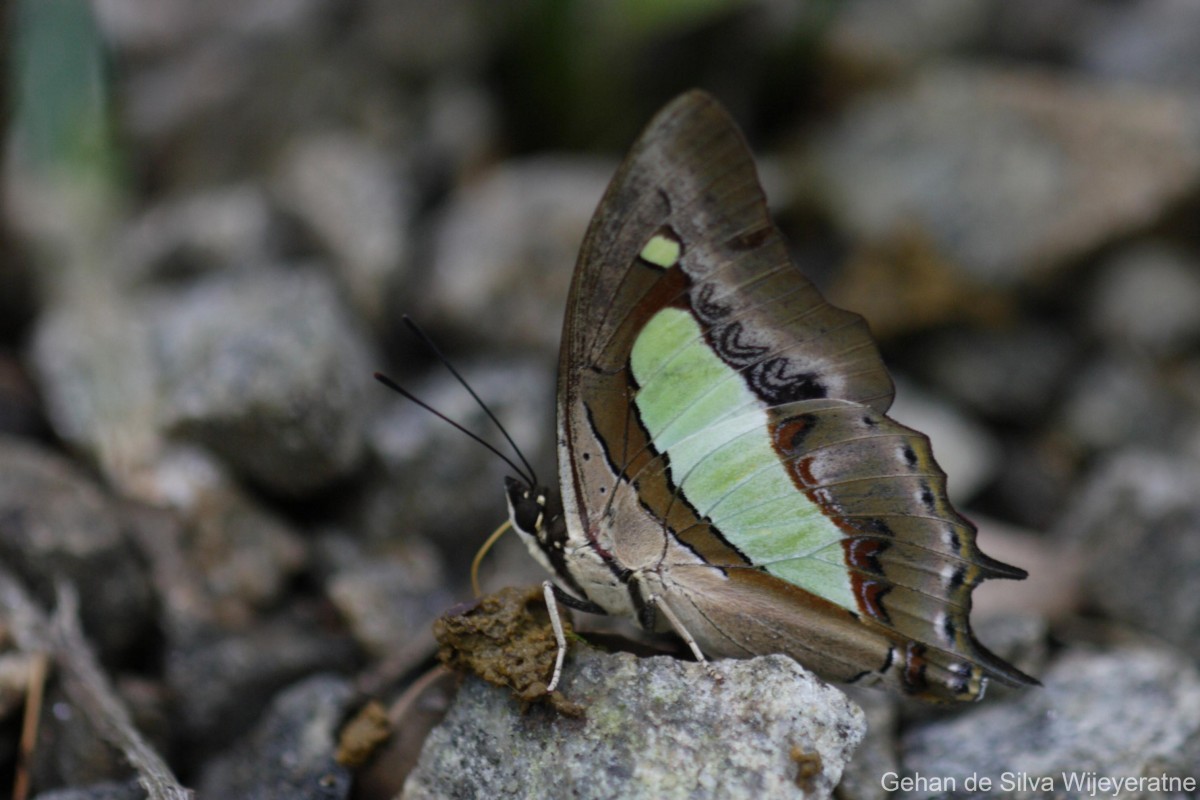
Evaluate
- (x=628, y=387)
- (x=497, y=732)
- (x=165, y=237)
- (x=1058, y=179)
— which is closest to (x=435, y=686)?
(x=497, y=732)

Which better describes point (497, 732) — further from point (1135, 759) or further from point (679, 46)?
point (679, 46)

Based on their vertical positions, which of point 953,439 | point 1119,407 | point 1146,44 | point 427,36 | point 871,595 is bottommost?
point 871,595

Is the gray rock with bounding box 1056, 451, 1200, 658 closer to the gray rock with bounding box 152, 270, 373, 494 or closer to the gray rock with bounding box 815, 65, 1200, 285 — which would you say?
the gray rock with bounding box 815, 65, 1200, 285

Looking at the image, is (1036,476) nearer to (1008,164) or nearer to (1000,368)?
(1000,368)

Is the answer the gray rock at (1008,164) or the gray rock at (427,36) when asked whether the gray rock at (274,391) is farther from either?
the gray rock at (1008,164)

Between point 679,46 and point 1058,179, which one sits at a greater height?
point 679,46

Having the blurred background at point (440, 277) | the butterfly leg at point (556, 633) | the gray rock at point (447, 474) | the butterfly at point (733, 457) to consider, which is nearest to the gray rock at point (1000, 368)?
the blurred background at point (440, 277)

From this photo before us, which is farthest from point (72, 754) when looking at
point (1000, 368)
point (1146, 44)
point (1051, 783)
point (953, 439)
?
point (1146, 44)
